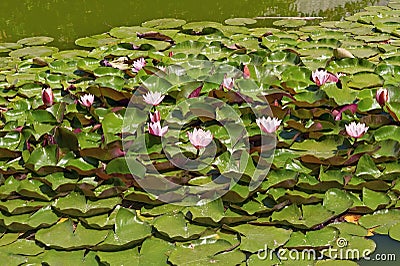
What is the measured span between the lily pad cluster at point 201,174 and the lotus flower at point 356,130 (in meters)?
0.05

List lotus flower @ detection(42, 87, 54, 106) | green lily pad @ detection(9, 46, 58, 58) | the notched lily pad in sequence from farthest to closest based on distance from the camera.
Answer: the notched lily pad
green lily pad @ detection(9, 46, 58, 58)
lotus flower @ detection(42, 87, 54, 106)

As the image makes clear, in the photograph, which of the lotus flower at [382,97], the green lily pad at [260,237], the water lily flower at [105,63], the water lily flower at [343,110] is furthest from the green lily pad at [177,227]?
the water lily flower at [105,63]

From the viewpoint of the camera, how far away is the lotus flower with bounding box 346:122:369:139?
2.31 m

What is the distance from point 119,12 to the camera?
503cm

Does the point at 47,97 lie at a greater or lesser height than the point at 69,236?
greater

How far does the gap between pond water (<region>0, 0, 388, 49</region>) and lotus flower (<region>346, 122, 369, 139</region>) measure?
92.6 inches

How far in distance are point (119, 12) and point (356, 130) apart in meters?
3.29

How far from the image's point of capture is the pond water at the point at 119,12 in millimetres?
4602

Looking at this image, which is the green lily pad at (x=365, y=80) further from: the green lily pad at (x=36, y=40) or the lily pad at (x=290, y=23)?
the green lily pad at (x=36, y=40)

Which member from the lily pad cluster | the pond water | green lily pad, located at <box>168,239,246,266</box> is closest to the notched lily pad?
the pond water

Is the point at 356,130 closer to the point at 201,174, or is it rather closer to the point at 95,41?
the point at 201,174

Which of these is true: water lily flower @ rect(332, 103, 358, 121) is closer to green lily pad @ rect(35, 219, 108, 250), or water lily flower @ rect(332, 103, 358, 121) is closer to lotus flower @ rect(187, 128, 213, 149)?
lotus flower @ rect(187, 128, 213, 149)

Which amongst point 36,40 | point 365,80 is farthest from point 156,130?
point 36,40

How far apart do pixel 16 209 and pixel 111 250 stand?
0.47 m
